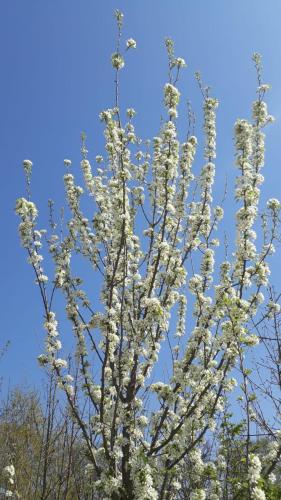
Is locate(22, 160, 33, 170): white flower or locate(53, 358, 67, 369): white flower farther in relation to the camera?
locate(22, 160, 33, 170): white flower

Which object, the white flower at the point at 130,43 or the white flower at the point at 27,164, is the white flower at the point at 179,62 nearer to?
the white flower at the point at 130,43

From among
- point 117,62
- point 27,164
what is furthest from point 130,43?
A: point 27,164

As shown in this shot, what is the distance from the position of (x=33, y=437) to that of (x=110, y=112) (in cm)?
1429

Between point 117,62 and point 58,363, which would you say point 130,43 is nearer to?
point 117,62

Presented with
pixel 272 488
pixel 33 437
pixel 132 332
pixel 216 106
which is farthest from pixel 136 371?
pixel 33 437

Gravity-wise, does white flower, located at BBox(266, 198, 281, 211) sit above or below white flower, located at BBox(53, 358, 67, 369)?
above

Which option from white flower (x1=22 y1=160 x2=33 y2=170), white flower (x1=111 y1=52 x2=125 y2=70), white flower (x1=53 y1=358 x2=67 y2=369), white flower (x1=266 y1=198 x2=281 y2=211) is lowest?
white flower (x1=53 y1=358 x2=67 y2=369)

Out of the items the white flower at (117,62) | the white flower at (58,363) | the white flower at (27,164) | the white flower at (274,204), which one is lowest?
the white flower at (58,363)

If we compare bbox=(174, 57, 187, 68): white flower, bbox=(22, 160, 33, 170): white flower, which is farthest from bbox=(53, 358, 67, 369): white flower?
bbox=(174, 57, 187, 68): white flower

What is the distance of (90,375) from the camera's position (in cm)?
809

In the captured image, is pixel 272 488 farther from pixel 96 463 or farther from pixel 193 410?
pixel 96 463

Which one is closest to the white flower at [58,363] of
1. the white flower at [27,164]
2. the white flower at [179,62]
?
the white flower at [27,164]

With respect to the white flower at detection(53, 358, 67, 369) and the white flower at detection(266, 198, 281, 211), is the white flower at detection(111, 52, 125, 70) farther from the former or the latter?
the white flower at detection(53, 358, 67, 369)

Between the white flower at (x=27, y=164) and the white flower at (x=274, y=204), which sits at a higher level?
the white flower at (x=27, y=164)
